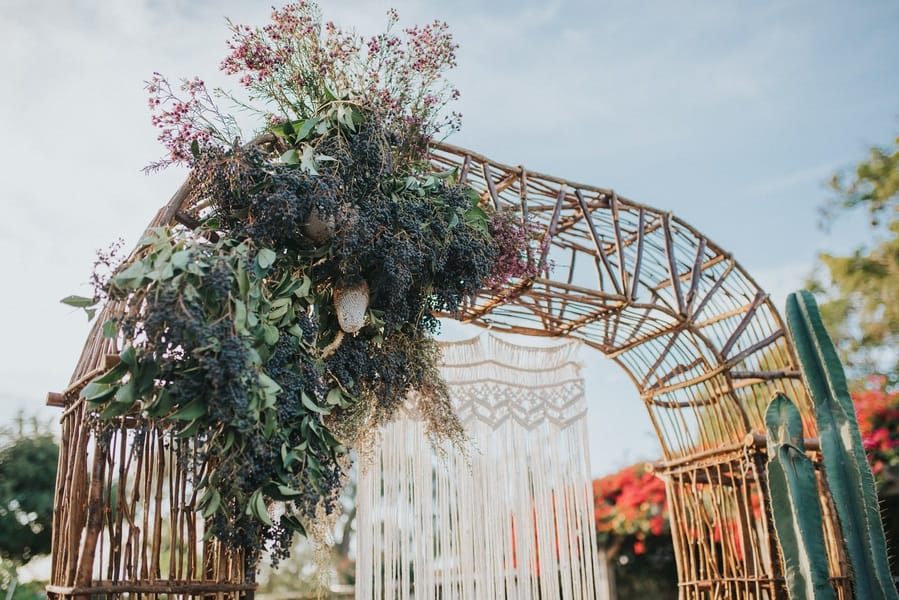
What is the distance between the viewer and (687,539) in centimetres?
459

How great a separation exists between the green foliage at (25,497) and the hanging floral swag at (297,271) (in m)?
4.10

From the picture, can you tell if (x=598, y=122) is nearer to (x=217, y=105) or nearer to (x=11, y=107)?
(x=217, y=105)

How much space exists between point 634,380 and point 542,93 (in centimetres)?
181

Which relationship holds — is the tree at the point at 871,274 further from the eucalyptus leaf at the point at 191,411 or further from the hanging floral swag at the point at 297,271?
the eucalyptus leaf at the point at 191,411

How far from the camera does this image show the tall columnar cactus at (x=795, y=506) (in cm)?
332

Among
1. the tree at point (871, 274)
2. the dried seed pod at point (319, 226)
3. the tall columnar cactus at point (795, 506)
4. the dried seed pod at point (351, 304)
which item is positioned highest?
the tree at point (871, 274)

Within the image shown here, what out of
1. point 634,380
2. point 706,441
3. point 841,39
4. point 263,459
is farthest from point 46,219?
point 841,39

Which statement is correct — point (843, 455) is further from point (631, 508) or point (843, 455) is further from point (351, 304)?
point (631, 508)

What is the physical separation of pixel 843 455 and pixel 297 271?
8.87ft

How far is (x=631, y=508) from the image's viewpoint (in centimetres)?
660

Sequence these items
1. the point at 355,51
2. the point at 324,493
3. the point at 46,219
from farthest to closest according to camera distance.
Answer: the point at 46,219 < the point at 355,51 < the point at 324,493

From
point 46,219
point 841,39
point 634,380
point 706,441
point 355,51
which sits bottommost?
point 706,441

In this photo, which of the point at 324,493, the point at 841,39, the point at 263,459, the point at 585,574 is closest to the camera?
the point at 263,459

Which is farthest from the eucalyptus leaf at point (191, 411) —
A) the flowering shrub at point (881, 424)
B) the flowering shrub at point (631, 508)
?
the flowering shrub at point (881, 424)
